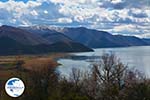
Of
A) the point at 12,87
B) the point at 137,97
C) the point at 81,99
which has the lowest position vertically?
the point at 137,97

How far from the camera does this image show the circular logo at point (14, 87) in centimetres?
1136

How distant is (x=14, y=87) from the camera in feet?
38.2

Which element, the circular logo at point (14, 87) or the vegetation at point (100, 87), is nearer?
the circular logo at point (14, 87)

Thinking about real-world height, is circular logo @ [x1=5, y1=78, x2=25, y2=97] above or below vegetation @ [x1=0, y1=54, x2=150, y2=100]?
above

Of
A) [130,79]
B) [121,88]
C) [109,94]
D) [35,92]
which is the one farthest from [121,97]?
[35,92]

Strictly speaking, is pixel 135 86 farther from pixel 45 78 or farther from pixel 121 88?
pixel 45 78

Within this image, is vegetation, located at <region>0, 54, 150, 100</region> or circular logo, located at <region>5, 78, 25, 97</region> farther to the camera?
vegetation, located at <region>0, 54, 150, 100</region>

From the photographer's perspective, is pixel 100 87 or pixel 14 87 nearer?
pixel 14 87

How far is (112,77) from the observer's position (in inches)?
1833

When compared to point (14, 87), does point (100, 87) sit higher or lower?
lower

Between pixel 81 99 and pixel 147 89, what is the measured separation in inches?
592

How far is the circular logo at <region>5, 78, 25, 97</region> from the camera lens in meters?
11.4

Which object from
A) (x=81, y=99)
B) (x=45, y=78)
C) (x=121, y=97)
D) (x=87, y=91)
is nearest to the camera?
(x=81, y=99)

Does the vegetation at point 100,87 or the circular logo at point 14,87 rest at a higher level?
the circular logo at point 14,87
